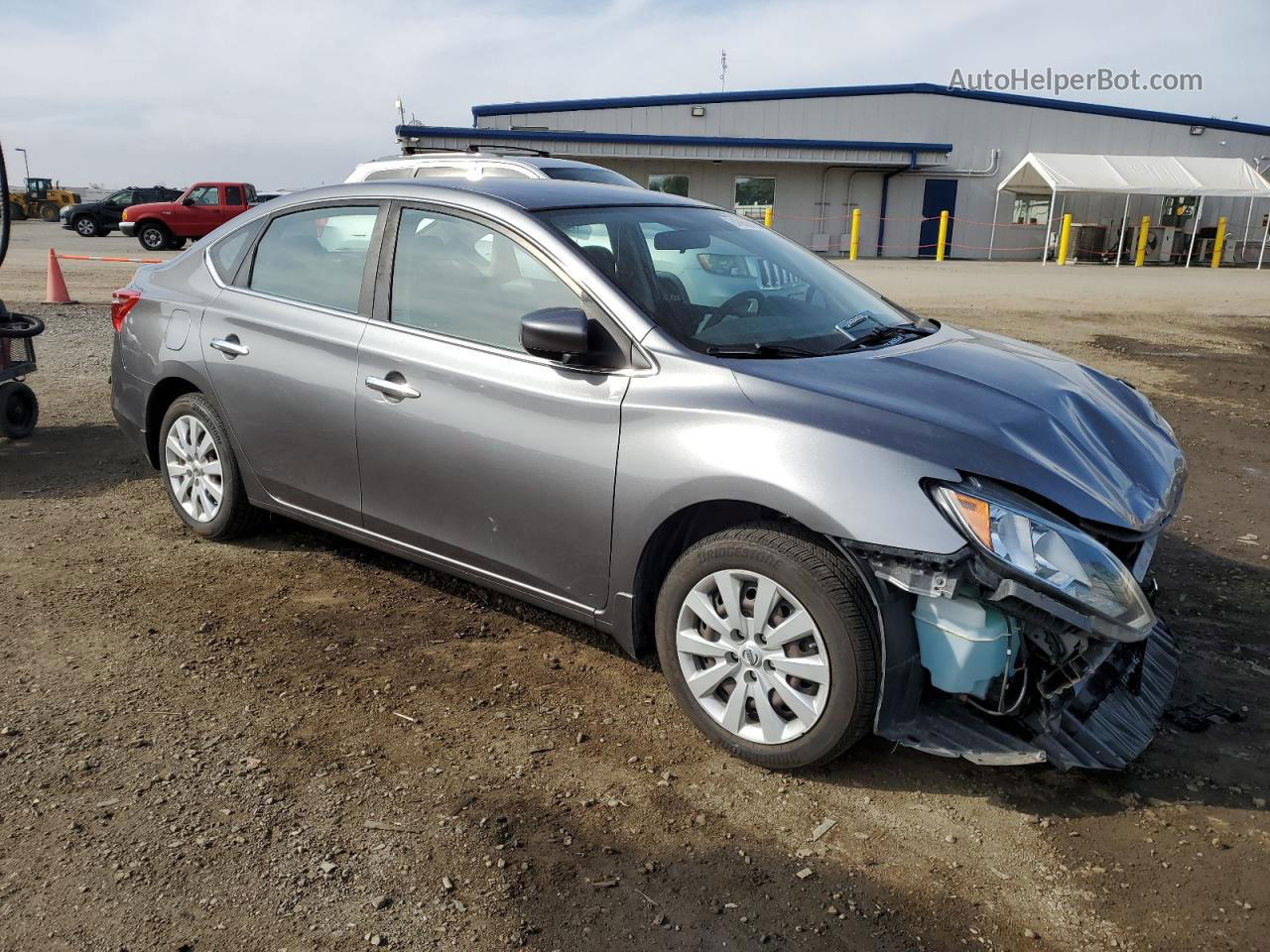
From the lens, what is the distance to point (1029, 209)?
35344 millimetres

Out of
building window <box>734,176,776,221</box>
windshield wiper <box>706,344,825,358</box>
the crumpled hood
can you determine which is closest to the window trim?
windshield wiper <box>706,344,825,358</box>

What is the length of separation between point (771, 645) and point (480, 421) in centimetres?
132

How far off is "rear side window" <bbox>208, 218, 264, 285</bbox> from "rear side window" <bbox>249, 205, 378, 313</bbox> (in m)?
0.11

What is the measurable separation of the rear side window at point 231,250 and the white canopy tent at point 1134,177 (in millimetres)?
29772

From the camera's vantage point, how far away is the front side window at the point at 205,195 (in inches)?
1074

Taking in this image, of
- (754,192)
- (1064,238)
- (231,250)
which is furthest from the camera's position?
(754,192)

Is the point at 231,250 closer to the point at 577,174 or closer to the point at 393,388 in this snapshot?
the point at 393,388

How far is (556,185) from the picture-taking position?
4.07 m

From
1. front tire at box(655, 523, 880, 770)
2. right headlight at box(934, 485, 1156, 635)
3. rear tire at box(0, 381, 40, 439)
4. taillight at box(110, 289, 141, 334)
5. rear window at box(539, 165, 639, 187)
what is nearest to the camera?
right headlight at box(934, 485, 1156, 635)

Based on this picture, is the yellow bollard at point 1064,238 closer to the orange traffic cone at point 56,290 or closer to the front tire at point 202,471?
the orange traffic cone at point 56,290

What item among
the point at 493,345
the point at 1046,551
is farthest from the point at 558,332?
the point at 1046,551

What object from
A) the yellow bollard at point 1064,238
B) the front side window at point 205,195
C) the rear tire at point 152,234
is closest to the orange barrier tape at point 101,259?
the rear tire at point 152,234

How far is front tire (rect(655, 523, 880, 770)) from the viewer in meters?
2.80

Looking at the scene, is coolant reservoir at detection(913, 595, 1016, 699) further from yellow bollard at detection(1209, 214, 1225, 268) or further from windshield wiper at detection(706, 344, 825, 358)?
Result: yellow bollard at detection(1209, 214, 1225, 268)
